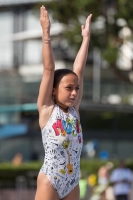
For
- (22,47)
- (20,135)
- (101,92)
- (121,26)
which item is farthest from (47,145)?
(22,47)

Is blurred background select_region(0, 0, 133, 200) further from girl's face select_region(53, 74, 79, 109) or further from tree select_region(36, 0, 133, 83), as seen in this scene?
girl's face select_region(53, 74, 79, 109)

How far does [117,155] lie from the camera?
27078 millimetres

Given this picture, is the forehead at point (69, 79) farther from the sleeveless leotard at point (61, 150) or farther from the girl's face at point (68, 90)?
the sleeveless leotard at point (61, 150)

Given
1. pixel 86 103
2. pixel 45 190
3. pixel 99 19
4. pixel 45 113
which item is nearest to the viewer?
pixel 45 190

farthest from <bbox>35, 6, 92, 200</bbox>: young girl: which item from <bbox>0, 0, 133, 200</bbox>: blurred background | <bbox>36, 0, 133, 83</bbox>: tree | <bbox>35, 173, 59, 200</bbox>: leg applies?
<bbox>36, 0, 133, 83</bbox>: tree

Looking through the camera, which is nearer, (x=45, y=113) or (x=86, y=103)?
(x=45, y=113)

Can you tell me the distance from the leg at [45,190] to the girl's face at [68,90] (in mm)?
677

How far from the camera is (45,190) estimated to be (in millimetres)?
5957

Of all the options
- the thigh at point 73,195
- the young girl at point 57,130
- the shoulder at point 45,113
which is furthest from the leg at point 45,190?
the shoulder at point 45,113

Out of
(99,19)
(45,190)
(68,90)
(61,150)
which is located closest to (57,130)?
(61,150)

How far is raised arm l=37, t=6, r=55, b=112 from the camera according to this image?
5.97m

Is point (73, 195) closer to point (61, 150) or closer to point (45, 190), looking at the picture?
point (45, 190)

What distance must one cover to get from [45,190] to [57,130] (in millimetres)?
532

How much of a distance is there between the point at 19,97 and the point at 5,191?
9.15 meters
